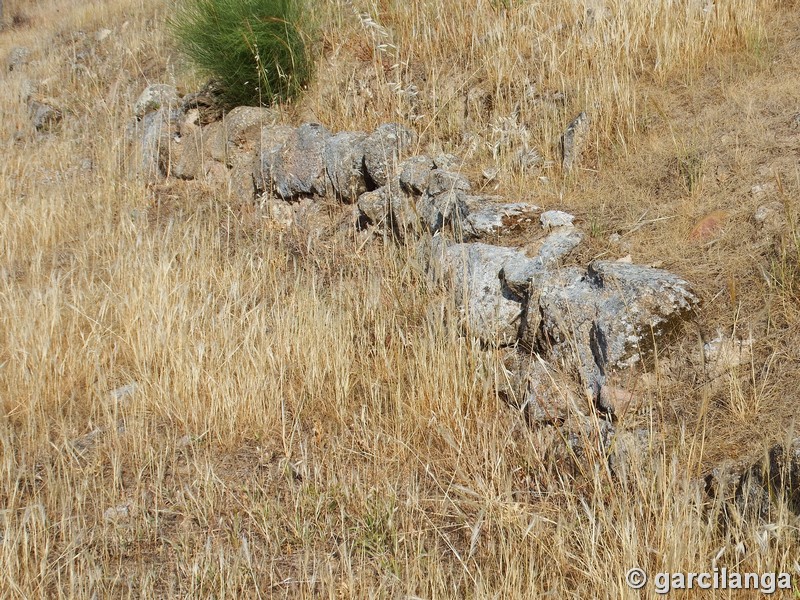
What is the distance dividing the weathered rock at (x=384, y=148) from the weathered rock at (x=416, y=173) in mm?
131

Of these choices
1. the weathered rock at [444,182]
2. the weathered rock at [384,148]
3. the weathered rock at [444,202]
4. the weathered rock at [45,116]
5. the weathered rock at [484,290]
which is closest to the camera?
the weathered rock at [484,290]

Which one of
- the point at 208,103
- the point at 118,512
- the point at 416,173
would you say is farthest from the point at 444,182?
the point at 208,103

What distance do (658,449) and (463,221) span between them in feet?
6.27

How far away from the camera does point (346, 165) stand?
521 centimetres

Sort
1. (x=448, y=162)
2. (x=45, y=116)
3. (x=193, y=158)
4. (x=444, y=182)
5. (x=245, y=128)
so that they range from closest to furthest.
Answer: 1. (x=444, y=182)
2. (x=448, y=162)
3. (x=245, y=128)
4. (x=193, y=158)
5. (x=45, y=116)

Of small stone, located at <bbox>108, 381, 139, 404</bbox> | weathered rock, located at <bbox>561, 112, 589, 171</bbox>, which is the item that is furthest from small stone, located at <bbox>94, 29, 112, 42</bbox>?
small stone, located at <bbox>108, 381, 139, 404</bbox>

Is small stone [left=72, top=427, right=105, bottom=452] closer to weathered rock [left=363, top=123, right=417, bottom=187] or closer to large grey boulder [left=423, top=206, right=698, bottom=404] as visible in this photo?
large grey boulder [left=423, top=206, right=698, bottom=404]

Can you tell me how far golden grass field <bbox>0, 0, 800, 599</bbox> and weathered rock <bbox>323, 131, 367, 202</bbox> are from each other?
1.51ft

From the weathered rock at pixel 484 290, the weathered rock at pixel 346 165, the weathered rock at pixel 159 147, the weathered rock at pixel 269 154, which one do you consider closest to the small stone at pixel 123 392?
the weathered rock at pixel 484 290

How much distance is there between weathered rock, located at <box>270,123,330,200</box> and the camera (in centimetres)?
537

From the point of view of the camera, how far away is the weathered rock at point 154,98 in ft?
22.2

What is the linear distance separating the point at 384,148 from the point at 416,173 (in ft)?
1.15

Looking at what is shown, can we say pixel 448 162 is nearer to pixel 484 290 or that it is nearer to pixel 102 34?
pixel 484 290

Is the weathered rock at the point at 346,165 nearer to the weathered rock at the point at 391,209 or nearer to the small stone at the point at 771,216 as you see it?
the weathered rock at the point at 391,209
